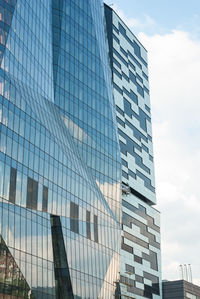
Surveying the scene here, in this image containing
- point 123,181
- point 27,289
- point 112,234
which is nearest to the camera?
point 27,289

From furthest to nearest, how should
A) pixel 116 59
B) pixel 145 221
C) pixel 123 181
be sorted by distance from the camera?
pixel 116 59, pixel 145 221, pixel 123 181

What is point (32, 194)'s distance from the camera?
5431 cm

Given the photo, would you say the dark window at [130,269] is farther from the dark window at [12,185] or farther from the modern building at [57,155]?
the dark window at [12,185]

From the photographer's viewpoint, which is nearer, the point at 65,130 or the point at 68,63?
the point at 65,130

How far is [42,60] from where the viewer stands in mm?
67438

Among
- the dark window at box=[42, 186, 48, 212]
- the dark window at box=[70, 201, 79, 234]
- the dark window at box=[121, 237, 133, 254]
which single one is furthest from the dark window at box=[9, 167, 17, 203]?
the dark window at box=[121, 237, 133, 254]

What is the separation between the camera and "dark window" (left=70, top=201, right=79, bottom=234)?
2494 inches

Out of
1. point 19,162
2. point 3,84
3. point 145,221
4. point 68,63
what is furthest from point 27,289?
point 145,221

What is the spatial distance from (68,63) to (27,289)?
3871 centimetres

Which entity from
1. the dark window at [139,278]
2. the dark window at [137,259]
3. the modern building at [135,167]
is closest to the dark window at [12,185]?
the modern building at [135,167]

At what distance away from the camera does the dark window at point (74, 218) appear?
208 ft

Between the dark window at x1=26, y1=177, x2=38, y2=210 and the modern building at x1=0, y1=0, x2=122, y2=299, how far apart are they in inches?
4.5

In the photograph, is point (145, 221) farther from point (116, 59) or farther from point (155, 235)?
point (116, 59)

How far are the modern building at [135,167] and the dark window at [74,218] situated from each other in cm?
2341
